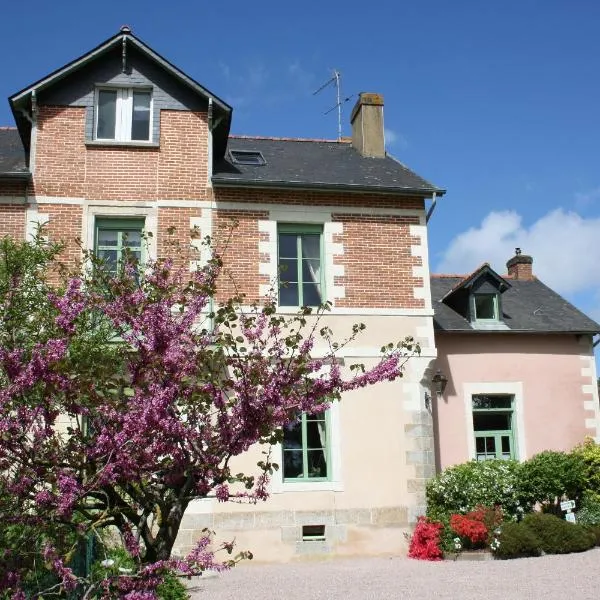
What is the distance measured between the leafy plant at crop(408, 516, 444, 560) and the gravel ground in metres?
0.28

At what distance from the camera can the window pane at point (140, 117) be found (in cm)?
1232

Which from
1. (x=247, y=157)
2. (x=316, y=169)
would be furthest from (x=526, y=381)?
(x=247, y=157)

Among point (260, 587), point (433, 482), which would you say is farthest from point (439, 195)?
point (260, 587)

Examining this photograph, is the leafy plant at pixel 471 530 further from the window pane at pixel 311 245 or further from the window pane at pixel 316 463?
the window pane at pixel 311 245

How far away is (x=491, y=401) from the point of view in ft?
45.9

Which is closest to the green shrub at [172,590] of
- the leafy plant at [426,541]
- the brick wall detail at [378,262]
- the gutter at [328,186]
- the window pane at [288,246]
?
the leafy plant at [426,541]

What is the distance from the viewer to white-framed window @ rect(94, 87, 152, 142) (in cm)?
1227

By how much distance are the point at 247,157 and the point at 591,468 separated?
26.9 feet

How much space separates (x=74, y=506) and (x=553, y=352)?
11.9m

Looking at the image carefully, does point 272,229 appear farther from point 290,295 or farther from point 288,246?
point 290,295

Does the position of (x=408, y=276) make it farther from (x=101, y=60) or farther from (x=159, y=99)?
(x=101, y=60)

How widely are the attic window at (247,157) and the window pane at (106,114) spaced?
219 centimetres

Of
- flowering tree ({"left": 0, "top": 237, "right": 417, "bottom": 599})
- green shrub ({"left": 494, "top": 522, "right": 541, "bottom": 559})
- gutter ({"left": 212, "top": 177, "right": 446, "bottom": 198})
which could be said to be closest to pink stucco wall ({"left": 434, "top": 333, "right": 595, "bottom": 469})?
green shrub ({"left": 494, "top": 522, "right": 541, "bottom": 559})

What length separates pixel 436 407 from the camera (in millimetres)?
13430
